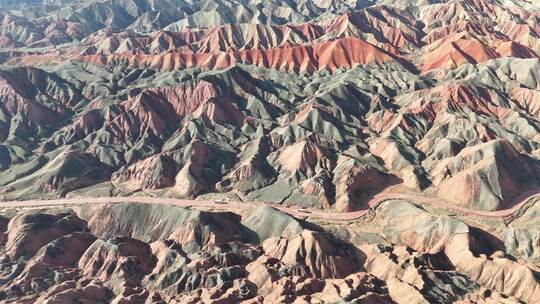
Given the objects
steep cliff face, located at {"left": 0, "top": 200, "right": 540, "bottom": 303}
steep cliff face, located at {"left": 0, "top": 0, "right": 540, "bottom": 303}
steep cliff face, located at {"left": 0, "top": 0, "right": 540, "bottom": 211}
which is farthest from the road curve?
steep cliff face, located at {"left": 0, "top": 200, "right": 540, "bottom": 303}

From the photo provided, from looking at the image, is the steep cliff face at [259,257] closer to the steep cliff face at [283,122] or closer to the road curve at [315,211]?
the road curve at [315,211]

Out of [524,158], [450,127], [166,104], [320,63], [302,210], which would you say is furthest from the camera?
[320,63]

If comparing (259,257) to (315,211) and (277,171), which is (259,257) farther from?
(277,171)

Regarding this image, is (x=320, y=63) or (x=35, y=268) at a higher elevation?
(x=320, y=63)

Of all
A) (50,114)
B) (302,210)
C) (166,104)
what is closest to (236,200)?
(302,210)

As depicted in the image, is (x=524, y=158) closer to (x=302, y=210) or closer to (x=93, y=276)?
(x=302, y=210)

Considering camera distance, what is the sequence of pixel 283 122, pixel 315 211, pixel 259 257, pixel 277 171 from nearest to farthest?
1. pixel 259 257
2. pixel 315 211
3. pixel 277 171
4. pixel 283 122

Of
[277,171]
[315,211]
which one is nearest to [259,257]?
[315,211]

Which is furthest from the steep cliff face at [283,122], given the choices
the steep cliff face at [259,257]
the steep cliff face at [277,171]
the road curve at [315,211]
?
the steep cliff face at [259,257]

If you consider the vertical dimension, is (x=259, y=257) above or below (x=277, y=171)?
below
